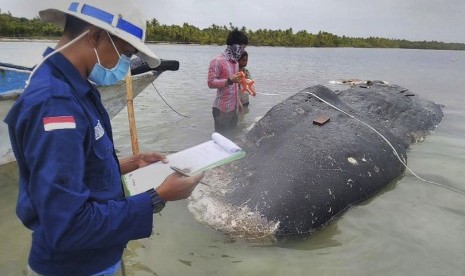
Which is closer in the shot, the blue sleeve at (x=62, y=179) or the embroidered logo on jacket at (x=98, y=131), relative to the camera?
the blue sleeve at (x=62, y=179)

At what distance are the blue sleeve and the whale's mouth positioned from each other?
250 centimetres

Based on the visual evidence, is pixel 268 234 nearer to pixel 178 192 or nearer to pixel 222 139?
pixel 222 139

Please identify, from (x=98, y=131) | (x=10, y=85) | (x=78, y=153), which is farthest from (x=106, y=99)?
(x=78, y=153)

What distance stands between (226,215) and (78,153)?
285 centimetres

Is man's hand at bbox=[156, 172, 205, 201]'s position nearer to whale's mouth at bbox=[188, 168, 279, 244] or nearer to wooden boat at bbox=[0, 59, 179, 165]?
whale's mouth at bbox=[188, 168, 279, 244]

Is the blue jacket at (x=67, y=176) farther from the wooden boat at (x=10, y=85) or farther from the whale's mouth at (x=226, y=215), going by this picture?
the wooden boat at (x=10, y=85)

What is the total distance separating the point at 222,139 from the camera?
212 cm

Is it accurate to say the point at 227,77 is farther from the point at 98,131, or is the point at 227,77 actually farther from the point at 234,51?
the point at 98,131

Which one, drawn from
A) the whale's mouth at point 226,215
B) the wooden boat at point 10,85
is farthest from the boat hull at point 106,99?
the whale's mouth at point 226,215

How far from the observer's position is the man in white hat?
142cm

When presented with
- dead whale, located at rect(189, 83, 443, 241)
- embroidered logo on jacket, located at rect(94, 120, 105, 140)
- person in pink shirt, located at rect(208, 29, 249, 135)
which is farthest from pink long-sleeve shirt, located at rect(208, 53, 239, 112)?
embroidered logo on jacket, located at rect(94, 120, 105, 140)

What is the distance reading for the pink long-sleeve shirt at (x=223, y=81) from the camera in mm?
6621

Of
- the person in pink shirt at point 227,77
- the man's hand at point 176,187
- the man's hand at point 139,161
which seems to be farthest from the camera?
the person in pink shirt at point 227,77

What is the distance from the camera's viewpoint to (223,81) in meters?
6.56
